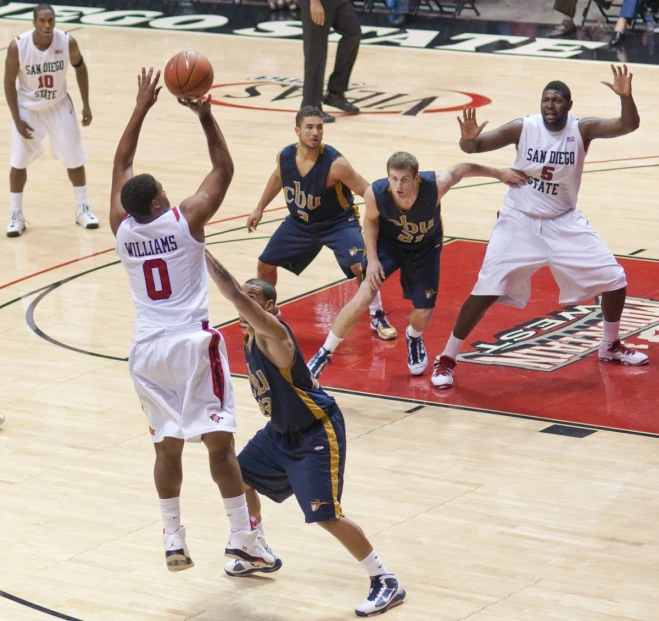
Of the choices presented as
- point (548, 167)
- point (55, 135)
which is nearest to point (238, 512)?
point (548, 167)

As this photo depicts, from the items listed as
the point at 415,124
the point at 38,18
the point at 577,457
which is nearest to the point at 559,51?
the point at 415,124

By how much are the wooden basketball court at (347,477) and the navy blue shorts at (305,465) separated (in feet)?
1.38

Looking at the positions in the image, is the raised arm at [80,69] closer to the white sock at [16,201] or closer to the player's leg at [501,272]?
the white sock at [16,201]

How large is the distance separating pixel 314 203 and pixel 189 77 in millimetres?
2452

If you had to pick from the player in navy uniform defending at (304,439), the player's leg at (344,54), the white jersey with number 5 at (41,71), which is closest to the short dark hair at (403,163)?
the player in navy uniform defending at (304,439)

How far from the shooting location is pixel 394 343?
8.80 metres

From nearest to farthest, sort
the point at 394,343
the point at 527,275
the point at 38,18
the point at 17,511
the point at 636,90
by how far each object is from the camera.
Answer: the point at 17,511, the point at 527,275, the point at 394,343, the point at 38,18, the point at 636,90

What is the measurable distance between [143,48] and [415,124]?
19.2ft

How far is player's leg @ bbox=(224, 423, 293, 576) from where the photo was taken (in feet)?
18.2

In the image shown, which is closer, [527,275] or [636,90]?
[527,275]

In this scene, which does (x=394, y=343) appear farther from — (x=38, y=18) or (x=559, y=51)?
(x=559, y=51)

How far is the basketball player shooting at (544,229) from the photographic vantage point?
783 cm

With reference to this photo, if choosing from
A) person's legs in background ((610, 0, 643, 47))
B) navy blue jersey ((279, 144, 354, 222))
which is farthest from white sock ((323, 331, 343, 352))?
person's legs in background ((610, 0, 643, 47))

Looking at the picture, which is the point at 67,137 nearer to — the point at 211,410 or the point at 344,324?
the point at 344,324
